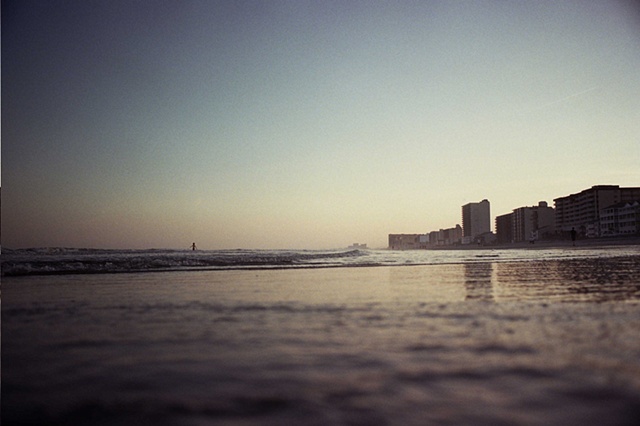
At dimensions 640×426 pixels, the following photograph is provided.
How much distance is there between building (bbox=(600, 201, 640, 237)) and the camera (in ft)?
306

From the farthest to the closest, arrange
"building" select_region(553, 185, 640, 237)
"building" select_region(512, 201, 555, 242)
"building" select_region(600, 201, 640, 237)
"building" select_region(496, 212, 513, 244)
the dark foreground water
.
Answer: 1. "building" select_region(496, 212, 513, 244)
2. "building" select_region(512, 201, 555, 242)
3. "building" select_region(553, 185, 640, 237)
4. "building" select_region(600, 201, 640, 237)
5. the dark foreground water

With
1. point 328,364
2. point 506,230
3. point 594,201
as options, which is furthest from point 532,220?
point 328,364

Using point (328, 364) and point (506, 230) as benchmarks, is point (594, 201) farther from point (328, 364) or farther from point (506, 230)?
point (328, 364)

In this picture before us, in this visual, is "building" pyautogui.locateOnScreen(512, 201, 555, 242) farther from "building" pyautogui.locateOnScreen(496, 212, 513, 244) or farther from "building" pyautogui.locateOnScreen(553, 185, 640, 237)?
"building" pyautogui.locateOnScreen(553, 185, 640, 237)

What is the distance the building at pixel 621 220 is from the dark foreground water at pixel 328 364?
358 feet

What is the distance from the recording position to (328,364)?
2.95 m

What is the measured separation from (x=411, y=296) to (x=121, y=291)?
5885mm

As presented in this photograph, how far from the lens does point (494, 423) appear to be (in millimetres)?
1883

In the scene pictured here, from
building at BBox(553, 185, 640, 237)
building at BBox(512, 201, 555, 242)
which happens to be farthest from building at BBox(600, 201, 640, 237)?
building at BBox(512, 201, 555, 242)

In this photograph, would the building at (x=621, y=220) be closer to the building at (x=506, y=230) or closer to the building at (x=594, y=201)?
the building at (x=594, y=201)

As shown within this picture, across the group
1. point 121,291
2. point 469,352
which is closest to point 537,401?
point 469,352

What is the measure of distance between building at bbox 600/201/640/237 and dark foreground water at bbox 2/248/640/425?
358ft

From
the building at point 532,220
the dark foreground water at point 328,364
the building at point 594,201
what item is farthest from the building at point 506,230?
the dark foreground water at point 328,364

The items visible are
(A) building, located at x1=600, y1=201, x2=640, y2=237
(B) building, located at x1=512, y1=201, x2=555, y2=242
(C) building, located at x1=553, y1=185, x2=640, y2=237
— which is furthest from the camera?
(B) building, located at x1=512, y1=201, x2=555, y2=242
